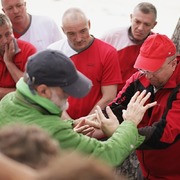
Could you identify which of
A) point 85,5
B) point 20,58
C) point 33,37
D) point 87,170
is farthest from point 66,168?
point 85,5

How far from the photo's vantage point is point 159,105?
12.9 feet

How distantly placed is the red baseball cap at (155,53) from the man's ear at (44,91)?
3.66 ft

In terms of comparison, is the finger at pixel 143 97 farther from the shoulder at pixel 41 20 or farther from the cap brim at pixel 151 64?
the shoulder at pixel 41 20

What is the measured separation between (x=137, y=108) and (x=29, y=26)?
7.82 ft

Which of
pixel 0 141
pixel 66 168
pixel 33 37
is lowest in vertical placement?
pixel 33 37

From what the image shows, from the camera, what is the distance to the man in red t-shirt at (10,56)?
4906 mm

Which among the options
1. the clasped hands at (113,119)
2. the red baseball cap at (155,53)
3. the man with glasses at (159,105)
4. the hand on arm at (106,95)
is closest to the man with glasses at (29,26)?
the hand on arm at (106,95)

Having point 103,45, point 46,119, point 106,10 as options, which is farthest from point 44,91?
point 106,10

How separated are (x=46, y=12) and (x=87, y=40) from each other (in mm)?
7391

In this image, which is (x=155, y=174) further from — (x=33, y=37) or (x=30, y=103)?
(x=33, y=37)

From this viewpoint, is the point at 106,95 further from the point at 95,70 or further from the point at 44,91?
the point at 44,91

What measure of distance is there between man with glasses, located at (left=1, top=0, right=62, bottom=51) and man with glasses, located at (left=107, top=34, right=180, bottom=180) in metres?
1.68

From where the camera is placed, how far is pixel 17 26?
18.4ft

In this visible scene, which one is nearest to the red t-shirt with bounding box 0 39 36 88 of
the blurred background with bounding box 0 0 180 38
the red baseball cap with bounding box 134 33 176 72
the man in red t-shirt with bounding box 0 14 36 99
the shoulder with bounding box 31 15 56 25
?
the man in red t-shirt with bounding box 0 14 36 99
